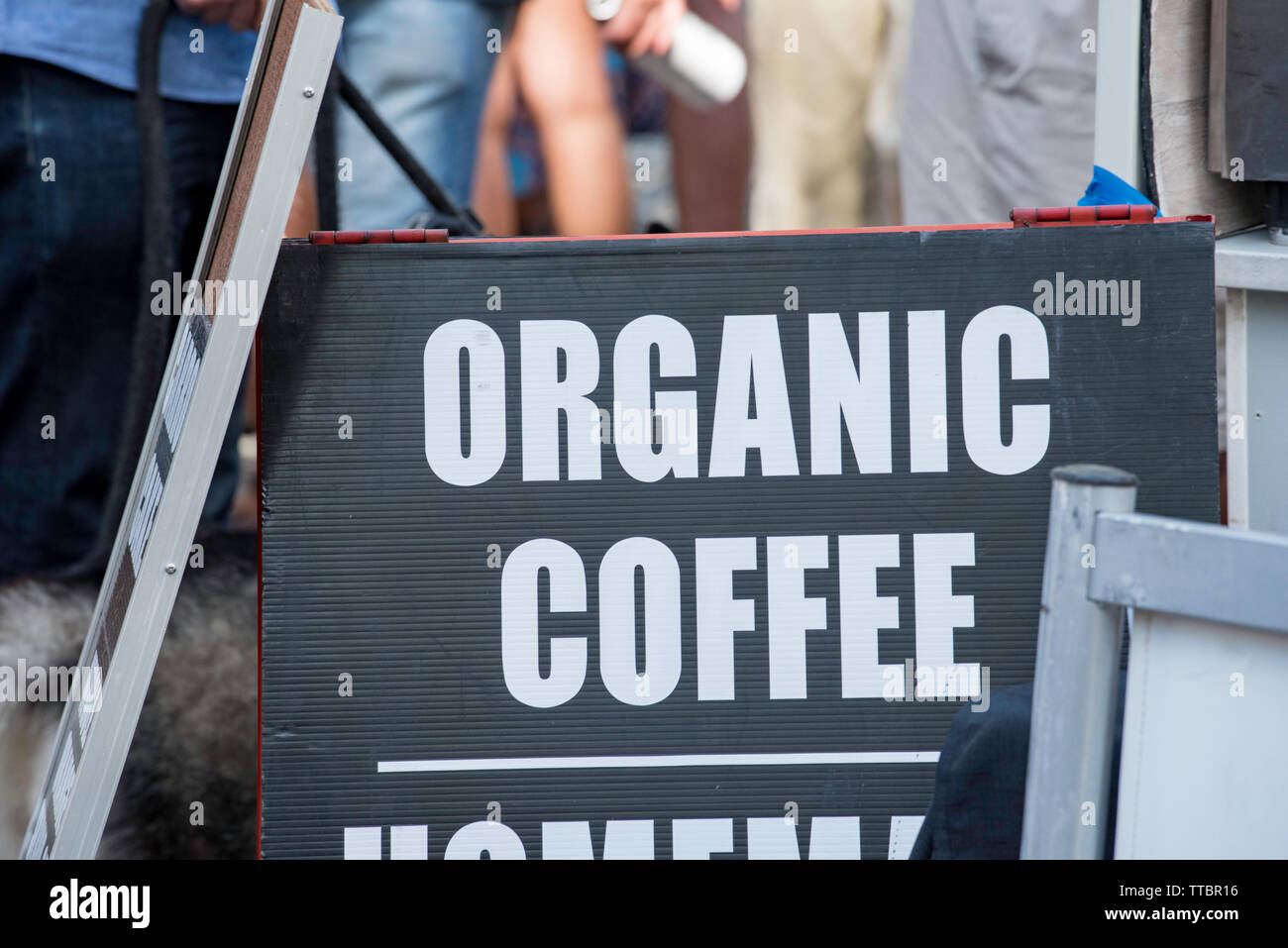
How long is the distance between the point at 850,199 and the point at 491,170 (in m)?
0.98

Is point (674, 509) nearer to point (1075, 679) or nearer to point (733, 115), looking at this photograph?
point (1075, 679)

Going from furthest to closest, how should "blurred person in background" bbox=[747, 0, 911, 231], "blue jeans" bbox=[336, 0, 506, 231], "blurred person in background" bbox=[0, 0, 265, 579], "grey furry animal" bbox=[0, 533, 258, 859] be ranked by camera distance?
"blurred person in background" bbox=[747, 0, 911, 231], "blue jeans" bbox=[336, 0, 506, 231], "blurred person in background" bbox=[0, 0, 265, 579], "grey furry animal" bbox=[0, 533, 258, 859]

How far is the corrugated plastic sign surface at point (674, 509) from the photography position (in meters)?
1.89

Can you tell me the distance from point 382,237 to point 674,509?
0.58 meters

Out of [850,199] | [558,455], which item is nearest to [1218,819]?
[558,455]

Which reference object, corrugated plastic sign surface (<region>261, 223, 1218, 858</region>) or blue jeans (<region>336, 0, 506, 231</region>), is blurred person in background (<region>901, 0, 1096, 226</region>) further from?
corrugated plastic sign surface (<region>261, 223, 1218, 858</region>)

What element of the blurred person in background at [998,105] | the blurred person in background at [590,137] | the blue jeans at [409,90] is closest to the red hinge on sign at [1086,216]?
the blurred person in background at [998,105]

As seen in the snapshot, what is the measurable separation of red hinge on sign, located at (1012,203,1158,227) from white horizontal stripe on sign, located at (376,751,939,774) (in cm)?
78

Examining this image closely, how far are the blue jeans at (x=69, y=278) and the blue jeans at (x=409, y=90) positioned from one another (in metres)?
0.37

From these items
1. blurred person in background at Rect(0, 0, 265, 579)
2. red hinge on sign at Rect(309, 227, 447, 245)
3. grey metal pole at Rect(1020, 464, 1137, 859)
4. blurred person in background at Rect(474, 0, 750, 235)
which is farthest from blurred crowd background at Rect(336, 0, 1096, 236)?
grey metal pole at Rect(1020, 464, 1137, 859)

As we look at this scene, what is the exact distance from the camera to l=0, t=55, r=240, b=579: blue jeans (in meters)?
2.96

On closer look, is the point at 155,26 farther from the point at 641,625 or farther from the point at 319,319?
the point at 641,625
